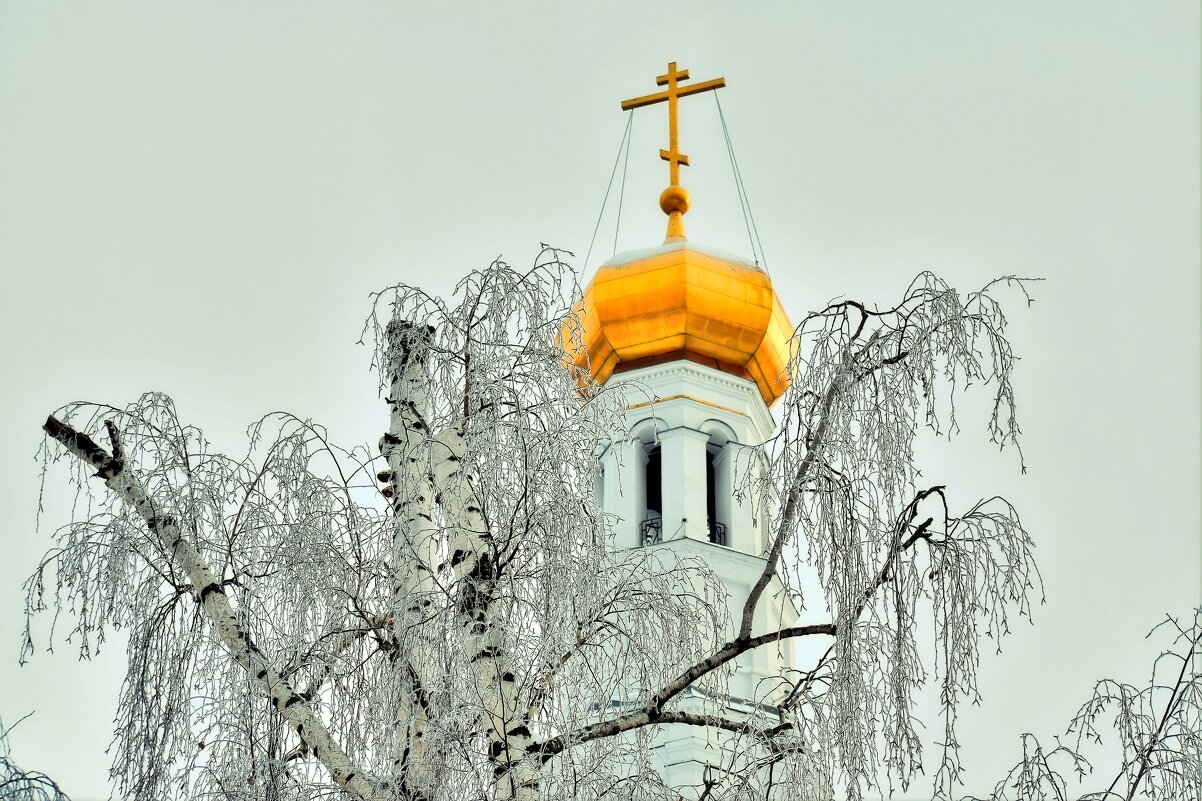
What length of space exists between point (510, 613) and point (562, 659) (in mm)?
273

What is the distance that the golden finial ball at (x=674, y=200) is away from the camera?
30625 millimetres

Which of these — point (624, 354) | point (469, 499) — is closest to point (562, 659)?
point (469, 499)

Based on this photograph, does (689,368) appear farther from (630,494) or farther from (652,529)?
(652,529)

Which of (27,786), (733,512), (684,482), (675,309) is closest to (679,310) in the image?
(675,309)

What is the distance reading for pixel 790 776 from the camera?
7859 millimetres

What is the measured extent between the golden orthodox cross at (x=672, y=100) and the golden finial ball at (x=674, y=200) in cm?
50

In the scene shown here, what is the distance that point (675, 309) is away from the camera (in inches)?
1085

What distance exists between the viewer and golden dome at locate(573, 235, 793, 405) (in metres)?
27.5

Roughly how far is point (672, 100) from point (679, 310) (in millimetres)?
5741

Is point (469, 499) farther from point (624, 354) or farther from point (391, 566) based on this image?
point (624, 354)

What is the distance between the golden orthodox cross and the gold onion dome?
4.00m

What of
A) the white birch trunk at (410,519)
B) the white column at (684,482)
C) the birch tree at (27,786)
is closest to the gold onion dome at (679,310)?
the white column at (684,482)

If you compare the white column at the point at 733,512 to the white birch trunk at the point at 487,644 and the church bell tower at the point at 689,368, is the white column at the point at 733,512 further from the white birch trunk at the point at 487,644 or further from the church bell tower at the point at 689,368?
the white birch trunk at the point at 487,644

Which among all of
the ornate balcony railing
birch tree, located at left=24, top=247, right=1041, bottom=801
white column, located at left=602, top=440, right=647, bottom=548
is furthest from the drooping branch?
the ornate balcony railing
